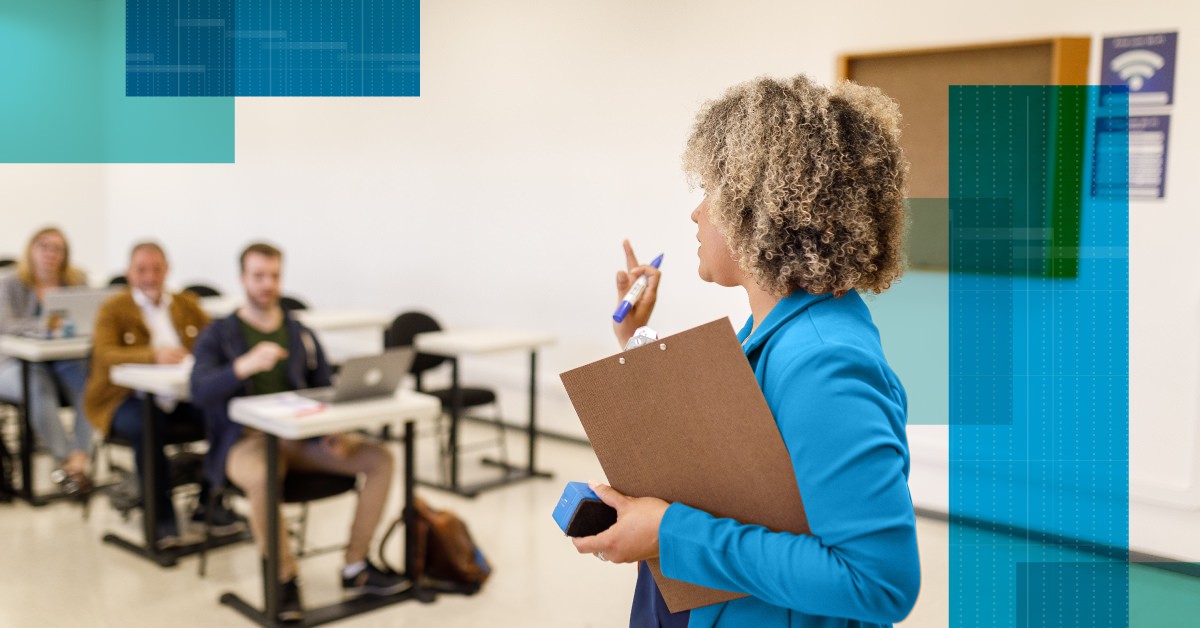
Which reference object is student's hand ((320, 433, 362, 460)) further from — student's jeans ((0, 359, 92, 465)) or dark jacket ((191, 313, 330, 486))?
student's jeans ((0, 359, 92, 465))

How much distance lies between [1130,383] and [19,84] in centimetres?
838

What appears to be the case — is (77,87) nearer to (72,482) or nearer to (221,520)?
(72,482)

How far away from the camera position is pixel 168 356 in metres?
4.24

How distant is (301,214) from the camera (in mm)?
7453

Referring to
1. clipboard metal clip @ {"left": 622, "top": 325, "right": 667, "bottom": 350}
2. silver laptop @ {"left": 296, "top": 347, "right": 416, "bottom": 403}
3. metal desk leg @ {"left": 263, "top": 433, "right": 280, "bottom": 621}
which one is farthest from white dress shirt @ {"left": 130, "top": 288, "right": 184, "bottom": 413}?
clipboard metal clip @ {"left": 622, "top": 325, "right": 667, "bottom": 350}

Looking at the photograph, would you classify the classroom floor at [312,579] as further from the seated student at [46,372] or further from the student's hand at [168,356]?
the student's hand at [168,356]

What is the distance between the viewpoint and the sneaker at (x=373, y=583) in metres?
3.60

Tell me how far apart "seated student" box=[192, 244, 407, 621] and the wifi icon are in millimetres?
3230

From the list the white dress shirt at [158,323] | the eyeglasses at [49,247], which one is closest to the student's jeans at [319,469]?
the white dress shirt at [158,323]

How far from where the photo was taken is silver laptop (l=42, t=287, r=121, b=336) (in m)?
4.62

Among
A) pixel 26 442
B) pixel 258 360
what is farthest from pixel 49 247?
pixel 258 360

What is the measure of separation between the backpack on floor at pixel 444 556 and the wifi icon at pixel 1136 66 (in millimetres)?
3146

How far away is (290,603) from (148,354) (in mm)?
1488

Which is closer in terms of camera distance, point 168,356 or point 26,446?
point 168,356
